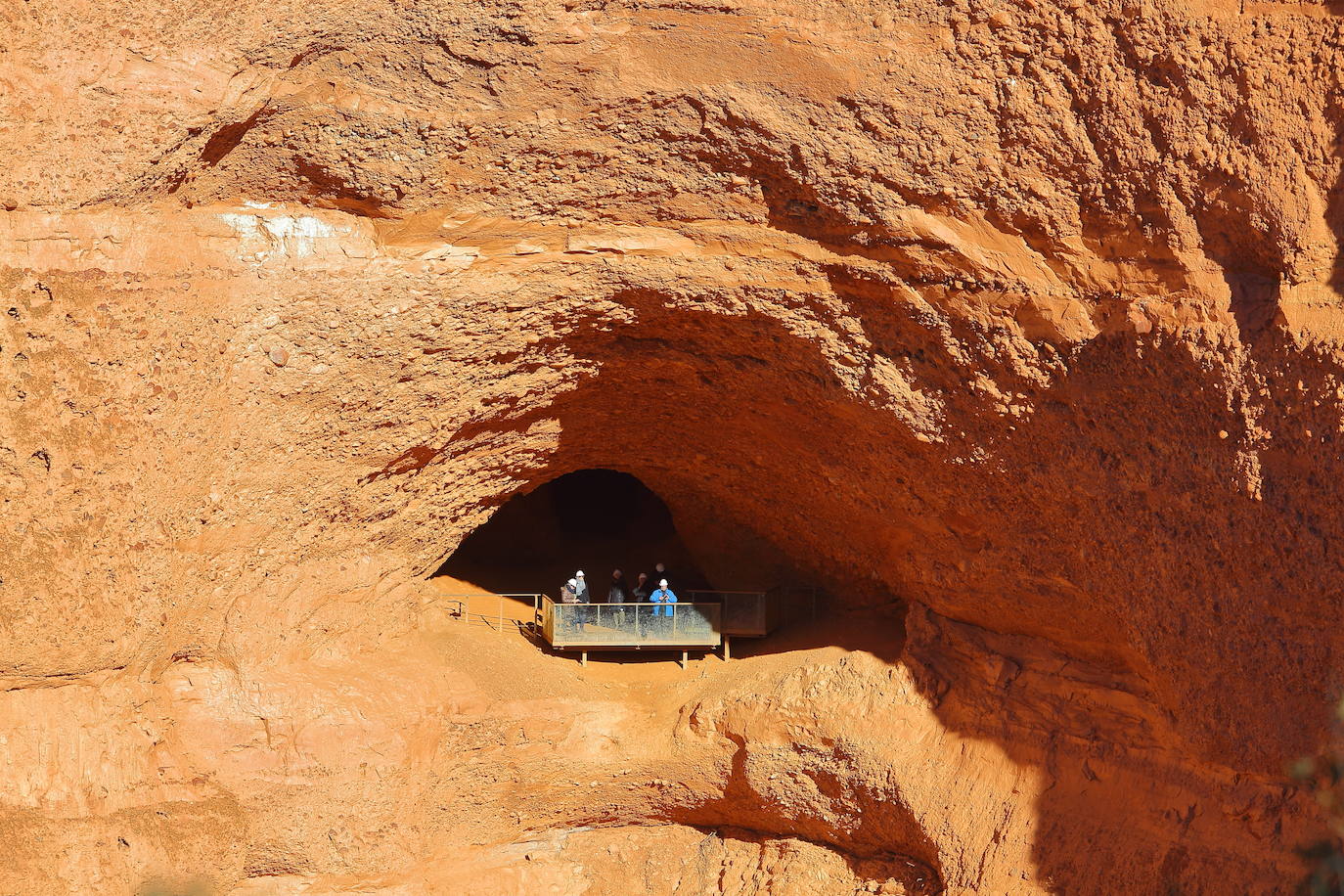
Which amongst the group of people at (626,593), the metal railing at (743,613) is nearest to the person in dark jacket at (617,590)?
the group of people at (626,593)

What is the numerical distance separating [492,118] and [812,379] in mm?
2744

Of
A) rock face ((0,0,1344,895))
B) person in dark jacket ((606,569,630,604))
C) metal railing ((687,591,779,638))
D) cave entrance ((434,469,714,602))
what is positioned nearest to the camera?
rock face ((0,0,1344,895))

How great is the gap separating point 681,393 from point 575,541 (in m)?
3.40

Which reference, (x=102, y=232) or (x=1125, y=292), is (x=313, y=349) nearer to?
(x=102, y=232)

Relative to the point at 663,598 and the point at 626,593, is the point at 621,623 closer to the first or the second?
the point at 663,598

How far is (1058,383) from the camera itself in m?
7.34

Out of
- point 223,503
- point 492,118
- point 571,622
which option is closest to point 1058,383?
point 492,118

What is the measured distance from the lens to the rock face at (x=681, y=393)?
6.56 metres

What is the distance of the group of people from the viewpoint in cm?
974

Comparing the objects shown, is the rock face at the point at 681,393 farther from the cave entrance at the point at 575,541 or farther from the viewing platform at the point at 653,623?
the cave entrance at the point at 575,541

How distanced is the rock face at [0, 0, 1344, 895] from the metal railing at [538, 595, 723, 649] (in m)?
0.57

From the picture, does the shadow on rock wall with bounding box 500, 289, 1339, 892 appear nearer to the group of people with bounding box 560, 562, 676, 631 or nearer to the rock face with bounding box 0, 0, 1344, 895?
the rock face with bounding box 0, 0, 1344, 895

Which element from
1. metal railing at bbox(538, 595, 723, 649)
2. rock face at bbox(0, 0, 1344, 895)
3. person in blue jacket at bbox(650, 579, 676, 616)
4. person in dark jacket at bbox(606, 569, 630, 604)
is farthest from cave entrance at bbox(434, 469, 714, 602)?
rock face at bbox(0, 0, 1344, 895)

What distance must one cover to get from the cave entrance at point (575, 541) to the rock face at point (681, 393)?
74.6 inches
